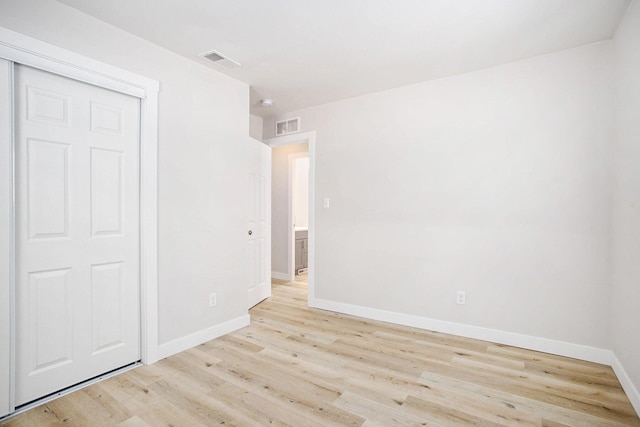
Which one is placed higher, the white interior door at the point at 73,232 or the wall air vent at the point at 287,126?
the wall air vent at the point at 287,126

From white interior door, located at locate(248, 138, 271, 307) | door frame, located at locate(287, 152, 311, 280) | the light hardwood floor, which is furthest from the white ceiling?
the light hardwood floor

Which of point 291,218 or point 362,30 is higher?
point 362,30

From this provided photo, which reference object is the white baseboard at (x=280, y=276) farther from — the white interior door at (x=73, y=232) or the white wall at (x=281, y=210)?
the white interior door at (x=73, y=232)

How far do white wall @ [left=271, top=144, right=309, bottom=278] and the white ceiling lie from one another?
2.55m

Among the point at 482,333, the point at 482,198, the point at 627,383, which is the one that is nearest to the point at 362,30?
the point at 482,198

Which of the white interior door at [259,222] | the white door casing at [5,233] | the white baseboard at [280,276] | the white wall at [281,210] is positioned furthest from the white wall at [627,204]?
the white baseboard at [280,276]

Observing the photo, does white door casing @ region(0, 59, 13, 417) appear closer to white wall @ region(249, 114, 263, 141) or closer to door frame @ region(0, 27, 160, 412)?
door frame @ region(0, 27, 160, 412)

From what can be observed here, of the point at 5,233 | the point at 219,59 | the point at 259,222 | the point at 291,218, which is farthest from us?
the point at 291,218

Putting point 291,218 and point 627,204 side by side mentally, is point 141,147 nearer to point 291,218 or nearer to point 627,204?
point 291,218

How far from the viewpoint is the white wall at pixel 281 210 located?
573 cm

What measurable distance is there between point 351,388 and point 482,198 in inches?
83.4

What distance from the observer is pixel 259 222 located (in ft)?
14.2

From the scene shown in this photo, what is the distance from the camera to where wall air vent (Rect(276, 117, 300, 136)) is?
14.3ft

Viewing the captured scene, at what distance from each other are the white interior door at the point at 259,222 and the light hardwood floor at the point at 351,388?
1176mm
